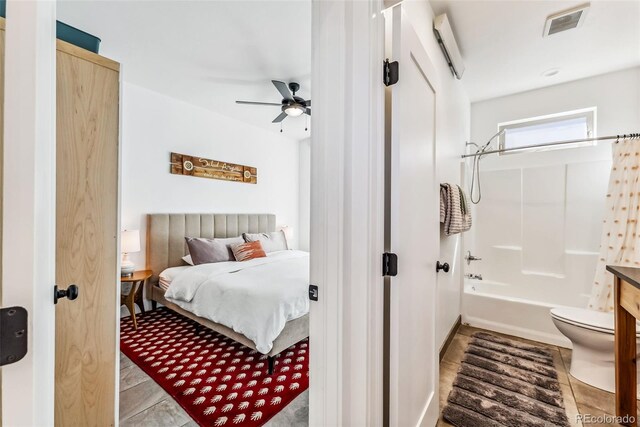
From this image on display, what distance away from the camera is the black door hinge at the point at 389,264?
973 mm

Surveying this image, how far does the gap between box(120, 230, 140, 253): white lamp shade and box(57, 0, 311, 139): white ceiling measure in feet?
5.29

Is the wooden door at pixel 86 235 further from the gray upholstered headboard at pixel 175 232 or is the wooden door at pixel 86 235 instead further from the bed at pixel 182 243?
the gray upholstered headboard at pixel 175 232

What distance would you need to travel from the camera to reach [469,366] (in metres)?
2.03

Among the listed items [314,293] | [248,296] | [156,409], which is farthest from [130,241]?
[314,293]

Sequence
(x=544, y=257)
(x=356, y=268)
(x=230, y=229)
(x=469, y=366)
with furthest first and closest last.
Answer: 1. (x=230, y=229)
2. (x=544, y=257)
3. (x=469, y=366)
4. (x=356, y=268)

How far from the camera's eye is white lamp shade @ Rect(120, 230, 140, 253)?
273cm

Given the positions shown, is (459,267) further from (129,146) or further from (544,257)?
(129,146)

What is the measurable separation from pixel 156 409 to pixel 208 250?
1.85 metres

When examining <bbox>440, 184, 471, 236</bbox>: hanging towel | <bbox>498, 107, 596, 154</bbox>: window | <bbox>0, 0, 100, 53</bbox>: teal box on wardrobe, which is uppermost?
<bbox>498, 107, 596, 154</bbox>: window

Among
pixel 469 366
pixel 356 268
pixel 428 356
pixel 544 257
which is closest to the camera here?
pixel 356 268

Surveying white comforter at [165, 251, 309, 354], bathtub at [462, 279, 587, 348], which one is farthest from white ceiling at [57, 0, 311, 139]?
bathtub at [462, 279, 587, 348]

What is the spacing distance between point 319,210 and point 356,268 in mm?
233

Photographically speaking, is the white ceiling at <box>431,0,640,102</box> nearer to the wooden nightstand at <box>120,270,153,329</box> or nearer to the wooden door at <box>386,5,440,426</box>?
the wooden door at <box>386,5,440,426</box>

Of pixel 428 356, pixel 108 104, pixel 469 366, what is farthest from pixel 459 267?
pixel 108 104
